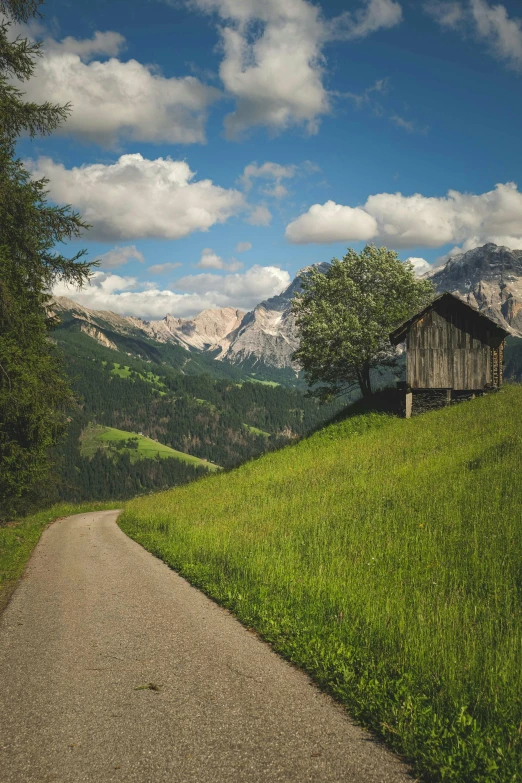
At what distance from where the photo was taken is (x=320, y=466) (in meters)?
23.3

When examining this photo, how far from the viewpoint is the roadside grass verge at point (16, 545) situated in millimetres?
11156

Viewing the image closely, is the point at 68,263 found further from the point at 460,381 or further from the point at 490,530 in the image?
the point at 460,381

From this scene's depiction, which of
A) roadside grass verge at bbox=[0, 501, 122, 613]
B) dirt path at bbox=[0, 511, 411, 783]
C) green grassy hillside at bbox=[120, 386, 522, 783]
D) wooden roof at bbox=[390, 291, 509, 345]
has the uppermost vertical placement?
wooden roof at bbox=[390, 291, 509, 345]

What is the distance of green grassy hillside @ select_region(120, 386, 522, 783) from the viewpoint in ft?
15.8

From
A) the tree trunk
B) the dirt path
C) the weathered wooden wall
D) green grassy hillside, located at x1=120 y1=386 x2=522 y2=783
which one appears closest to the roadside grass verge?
the dirt path

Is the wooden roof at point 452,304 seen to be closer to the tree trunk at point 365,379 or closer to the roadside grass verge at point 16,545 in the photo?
the tree trunk at point 365,379

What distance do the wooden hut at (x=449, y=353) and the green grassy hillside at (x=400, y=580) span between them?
1226 cm

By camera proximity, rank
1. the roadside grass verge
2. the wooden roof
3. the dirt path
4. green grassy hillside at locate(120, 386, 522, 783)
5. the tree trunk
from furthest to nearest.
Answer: the tree trunk
the wooden roof
the roadside grass verge
green grassy hillside at locate(120, 386, 522, 783)
the dirt path

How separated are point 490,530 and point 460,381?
24490 millimetres

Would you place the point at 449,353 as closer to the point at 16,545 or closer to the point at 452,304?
the point at 452,304

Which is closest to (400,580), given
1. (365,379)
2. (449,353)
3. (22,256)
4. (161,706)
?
(161,706)

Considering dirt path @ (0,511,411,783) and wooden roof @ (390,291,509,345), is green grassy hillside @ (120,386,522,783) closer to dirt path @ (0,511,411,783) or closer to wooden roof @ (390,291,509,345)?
dirt path @ (0,511,411,783)

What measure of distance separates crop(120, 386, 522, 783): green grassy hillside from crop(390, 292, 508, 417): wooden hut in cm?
1226

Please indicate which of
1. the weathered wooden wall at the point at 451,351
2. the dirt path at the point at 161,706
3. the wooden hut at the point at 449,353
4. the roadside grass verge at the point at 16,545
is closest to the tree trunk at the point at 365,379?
the weathered wooden wall at the point at 451,351
